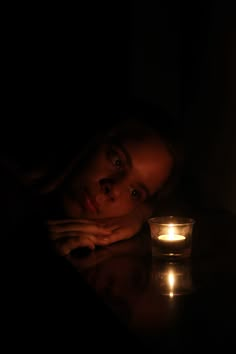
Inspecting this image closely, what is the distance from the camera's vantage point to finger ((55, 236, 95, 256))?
0.92m

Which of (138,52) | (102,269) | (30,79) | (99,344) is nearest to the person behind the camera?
(102,269)

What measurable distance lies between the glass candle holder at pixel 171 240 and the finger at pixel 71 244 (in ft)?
0.47

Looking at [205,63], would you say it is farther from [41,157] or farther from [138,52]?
[41,157]

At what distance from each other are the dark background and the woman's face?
0.54 feet

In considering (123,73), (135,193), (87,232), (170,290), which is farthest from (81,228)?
(123,73)

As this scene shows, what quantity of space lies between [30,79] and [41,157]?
656 mm

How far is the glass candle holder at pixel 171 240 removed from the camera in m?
0.85

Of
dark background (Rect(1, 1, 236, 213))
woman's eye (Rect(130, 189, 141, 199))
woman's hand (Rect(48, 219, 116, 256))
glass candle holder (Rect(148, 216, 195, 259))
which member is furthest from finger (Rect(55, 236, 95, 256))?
dark background (Rect(1, 1, 236, 213))

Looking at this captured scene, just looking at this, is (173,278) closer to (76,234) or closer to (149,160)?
(76,234)

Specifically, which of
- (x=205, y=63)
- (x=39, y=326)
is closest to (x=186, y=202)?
(x=205, y=63)

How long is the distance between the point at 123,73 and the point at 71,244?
1.02 m

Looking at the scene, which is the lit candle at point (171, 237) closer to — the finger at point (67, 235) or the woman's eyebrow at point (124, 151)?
the finger at point (67, 235)

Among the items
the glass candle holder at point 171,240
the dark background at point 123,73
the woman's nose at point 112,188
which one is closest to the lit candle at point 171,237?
the glass candle holder at point 171,240

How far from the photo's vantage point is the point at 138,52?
1714 mm
